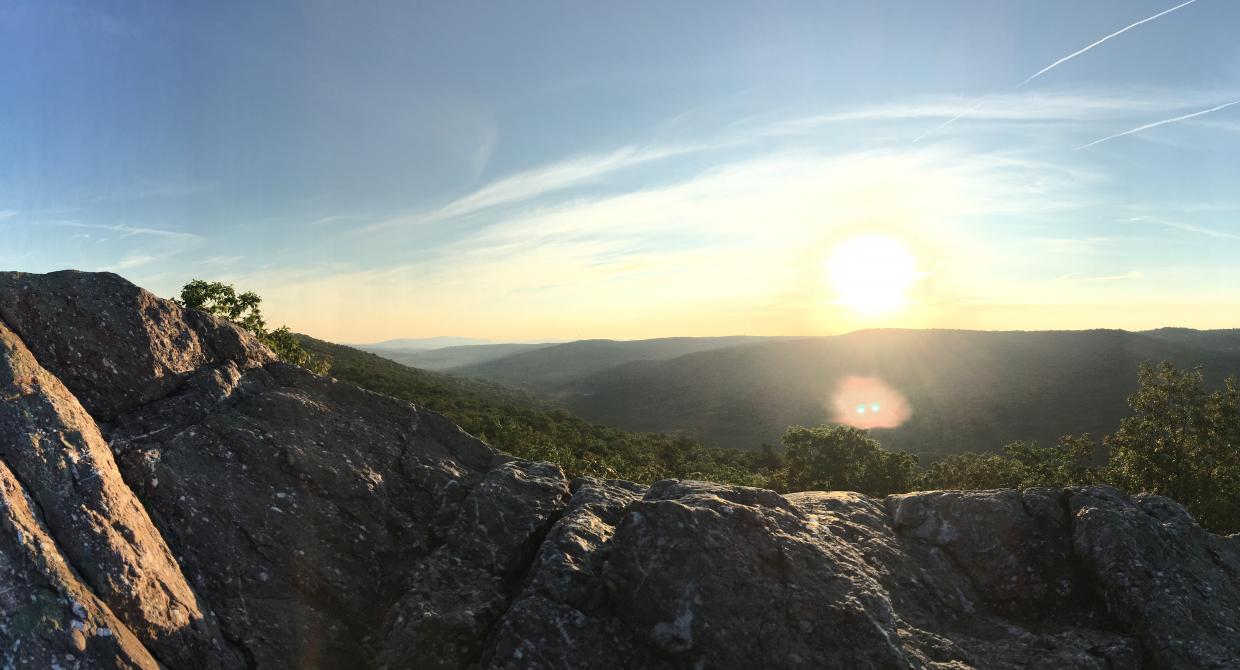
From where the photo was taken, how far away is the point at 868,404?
159 m

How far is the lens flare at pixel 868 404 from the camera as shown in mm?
139625

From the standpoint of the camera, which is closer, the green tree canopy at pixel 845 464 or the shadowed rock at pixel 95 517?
the shadowed rock at pixel 95 517

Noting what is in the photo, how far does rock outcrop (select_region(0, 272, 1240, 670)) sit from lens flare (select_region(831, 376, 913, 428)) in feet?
425

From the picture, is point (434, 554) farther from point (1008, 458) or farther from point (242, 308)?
point (1008, 458)

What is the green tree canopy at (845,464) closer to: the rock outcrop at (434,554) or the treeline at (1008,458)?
the treeline at (1008,458)

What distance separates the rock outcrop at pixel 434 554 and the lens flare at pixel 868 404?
12950cm

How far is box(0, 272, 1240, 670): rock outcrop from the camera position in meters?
8.44

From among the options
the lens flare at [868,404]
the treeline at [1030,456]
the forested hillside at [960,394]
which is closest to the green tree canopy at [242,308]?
the treeline at [1030,456]

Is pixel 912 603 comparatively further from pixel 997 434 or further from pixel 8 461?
pixel 997 434

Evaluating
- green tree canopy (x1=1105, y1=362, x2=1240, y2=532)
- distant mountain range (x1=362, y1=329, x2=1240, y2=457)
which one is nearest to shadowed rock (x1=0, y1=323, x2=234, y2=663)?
green tree canopy (x1=1105, y1=362, x2=1240, y2=532)

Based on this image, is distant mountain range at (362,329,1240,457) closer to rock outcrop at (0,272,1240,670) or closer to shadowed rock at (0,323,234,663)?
rock outcrop at (0,272,1240,670)

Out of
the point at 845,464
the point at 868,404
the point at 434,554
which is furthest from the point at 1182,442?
the point at 868,404

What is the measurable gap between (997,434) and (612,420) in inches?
3766

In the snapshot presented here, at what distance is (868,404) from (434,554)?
166m
